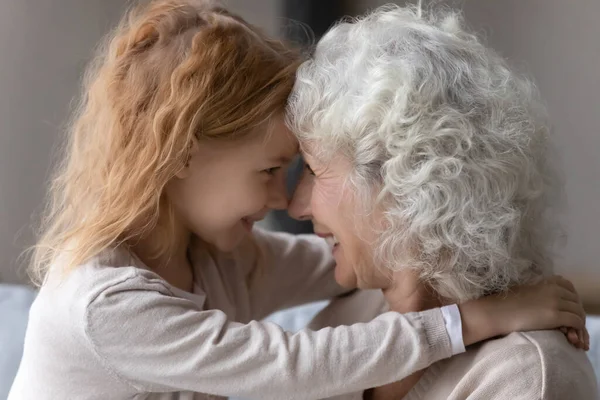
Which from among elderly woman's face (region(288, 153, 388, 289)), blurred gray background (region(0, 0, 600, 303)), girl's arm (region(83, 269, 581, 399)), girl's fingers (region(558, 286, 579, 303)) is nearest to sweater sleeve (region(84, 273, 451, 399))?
girl's arm (region(83, 269, 581, 399))

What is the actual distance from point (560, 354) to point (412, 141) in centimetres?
40

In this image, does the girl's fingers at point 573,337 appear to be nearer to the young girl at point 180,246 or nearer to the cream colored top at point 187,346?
the young girl at point 180,246

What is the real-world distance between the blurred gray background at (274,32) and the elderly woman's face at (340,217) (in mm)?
806

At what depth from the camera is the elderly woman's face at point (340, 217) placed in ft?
4.37

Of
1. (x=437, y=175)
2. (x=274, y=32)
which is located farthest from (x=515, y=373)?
(x=274, y=32)

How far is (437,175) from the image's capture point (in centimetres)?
123

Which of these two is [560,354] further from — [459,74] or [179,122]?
[179,122]

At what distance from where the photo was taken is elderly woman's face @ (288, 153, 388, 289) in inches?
52.5

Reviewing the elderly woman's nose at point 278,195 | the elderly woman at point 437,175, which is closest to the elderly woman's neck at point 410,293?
the elderly woman at point 437,175

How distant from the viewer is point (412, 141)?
1220 mm

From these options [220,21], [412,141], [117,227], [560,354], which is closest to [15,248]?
[117,227]

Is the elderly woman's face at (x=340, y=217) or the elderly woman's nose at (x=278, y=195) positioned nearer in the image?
the elderly woman's face at (x=340, y=217)

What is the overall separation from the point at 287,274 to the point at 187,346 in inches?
19.1

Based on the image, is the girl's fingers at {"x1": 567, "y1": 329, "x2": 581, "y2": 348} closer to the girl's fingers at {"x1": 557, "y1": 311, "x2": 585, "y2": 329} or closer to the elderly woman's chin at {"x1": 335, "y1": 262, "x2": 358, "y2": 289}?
the girl's fingers at {"x1": 557, "y1": 311, "x2": 585, "y2": 329}
